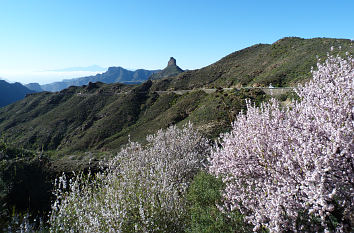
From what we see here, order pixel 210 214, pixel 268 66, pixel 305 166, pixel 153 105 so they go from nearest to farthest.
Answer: pixel 305 166, pixel 210 214, pixel 268 66, pixel 153 105

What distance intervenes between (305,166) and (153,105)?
6421cm

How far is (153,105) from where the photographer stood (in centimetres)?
6812

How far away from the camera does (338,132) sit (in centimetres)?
474

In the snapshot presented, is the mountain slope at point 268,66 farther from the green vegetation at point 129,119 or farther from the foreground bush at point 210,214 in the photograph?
the foreground bush at point 210,214

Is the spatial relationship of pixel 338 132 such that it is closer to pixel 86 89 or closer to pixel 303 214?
pixel 303 214

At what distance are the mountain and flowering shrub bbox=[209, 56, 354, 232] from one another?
809 inches

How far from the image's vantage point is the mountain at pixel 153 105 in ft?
140

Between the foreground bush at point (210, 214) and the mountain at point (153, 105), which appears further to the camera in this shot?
the mountain at point (153, 105)

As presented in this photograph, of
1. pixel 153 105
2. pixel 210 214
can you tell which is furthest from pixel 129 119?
pixel 210 214

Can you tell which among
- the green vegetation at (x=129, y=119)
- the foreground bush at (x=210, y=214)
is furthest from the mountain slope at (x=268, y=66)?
the foreground bush at (x=210, y=214)

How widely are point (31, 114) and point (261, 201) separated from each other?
98.4 m

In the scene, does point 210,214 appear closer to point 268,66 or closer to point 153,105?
point 153,105

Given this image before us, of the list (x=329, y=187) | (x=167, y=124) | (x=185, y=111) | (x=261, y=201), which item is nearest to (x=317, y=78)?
(x=329, y=187)

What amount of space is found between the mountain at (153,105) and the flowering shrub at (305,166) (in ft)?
67.4
